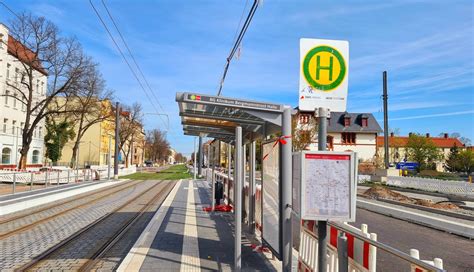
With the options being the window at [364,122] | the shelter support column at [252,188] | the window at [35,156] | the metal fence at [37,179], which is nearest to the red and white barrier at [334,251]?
the shelter support column at [252,188]

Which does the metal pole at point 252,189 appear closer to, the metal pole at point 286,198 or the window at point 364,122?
the metal pole at point 286,198

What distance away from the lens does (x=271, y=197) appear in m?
6.13

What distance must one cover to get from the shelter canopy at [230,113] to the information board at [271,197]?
40cm

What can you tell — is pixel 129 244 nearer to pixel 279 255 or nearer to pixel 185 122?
pixel 185 122

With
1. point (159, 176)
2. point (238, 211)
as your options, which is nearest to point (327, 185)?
point (238, 211)

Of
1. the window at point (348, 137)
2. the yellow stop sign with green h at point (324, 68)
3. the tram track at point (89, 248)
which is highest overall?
the window at point (348, 137)

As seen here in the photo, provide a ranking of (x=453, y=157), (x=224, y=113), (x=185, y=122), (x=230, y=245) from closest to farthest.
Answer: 1. (x=224, y=113)
2. (x=230, y=245)
3. (x=185, y=122)
4. (x=453, y=157)

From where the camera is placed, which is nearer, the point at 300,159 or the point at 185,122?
the point at 300,159

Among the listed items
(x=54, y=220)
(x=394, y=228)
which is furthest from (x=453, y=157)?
(x=54, y=220)

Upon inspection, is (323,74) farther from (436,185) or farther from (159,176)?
→ (159,176)

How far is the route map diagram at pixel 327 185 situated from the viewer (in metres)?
4.02

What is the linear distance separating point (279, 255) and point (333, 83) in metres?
2.67

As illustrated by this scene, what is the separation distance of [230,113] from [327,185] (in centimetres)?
291

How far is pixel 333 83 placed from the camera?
408 centimetres
